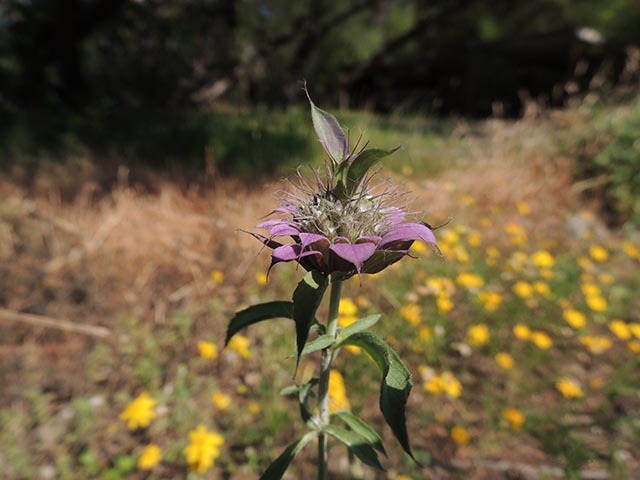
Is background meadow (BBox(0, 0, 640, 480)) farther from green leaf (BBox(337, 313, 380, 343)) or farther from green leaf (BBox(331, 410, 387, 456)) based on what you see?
green leaf (BBox(331, 410, 387, 456))

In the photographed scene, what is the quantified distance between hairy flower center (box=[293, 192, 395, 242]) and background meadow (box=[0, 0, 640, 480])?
3.2 inches

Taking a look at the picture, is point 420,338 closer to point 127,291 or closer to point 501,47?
point 127,291

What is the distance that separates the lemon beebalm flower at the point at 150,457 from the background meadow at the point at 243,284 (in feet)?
0.03

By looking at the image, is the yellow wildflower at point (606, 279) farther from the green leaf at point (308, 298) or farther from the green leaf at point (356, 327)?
the green leaf at point (308, 298)

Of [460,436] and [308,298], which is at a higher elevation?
[308,298]

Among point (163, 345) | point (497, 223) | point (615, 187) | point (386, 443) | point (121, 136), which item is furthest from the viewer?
point (121, 136)

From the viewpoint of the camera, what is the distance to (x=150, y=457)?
1387 mm

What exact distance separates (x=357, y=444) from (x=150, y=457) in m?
0.99

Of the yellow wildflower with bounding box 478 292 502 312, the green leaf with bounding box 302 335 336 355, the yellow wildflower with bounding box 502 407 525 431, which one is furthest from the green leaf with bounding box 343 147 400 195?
the yellow wildflower with bounding box 478 292 502 312

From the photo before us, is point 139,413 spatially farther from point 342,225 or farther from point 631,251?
point 631,251

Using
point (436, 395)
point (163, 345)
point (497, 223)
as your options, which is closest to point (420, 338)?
point (436, 395)

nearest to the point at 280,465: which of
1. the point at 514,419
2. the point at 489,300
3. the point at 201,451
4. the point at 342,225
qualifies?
the point at 342,225

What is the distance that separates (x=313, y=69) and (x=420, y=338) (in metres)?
7.36

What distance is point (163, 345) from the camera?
1926 mm
